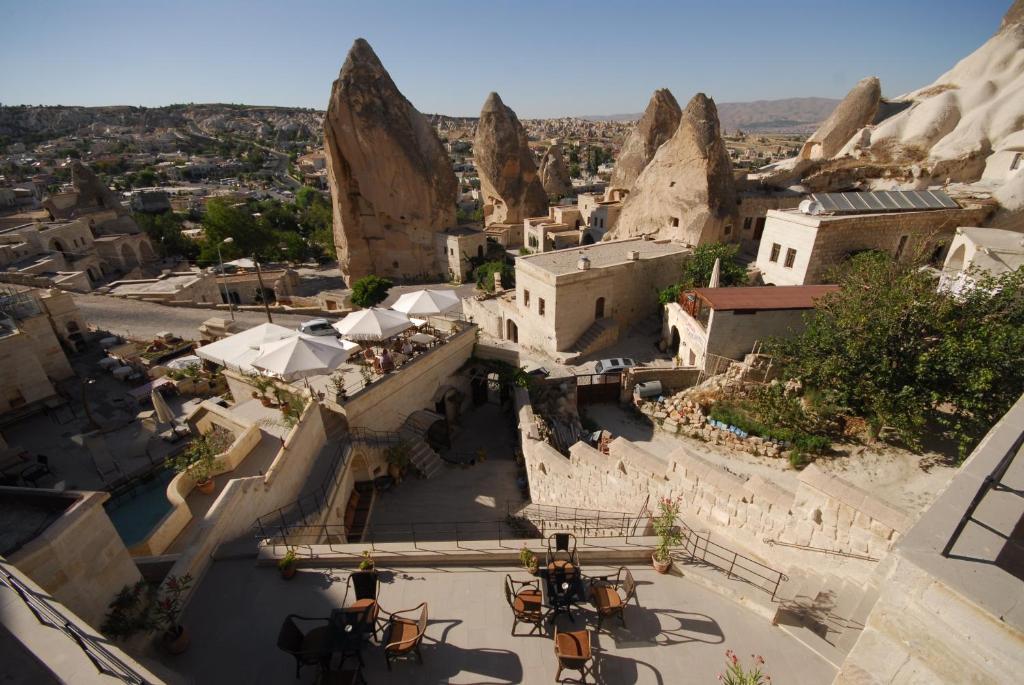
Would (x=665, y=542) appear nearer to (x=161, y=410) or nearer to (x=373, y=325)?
(x=373, y=325)

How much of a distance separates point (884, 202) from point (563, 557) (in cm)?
2241

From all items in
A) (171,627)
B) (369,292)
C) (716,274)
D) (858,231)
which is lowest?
(369,292)

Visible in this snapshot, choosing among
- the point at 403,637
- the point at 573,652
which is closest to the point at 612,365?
the point at 573,652

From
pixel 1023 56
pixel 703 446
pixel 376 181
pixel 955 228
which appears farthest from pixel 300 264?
pixel 1023 56

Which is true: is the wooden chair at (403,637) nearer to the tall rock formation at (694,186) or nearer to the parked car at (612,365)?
the parked car at (612,365)

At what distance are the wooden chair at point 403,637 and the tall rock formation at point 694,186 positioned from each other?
23152mm

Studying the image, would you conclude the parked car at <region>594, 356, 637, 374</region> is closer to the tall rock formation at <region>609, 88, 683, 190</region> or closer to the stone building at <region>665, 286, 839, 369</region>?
the stone building at <region>665, 286, 839, 369</region>

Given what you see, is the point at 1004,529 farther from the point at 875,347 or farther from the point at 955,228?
the point at 955,228

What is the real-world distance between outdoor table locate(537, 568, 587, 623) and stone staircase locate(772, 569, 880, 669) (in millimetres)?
2806

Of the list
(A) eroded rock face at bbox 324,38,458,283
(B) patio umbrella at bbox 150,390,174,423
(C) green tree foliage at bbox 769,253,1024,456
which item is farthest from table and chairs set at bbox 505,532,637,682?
(A) eroded rock face at bbox 324,38,458,283

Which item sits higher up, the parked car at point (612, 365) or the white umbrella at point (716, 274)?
the white umbrella at point (716, 274)

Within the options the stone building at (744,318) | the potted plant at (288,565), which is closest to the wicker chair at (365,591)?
the potted plant at (288,565)

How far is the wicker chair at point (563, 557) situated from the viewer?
603 centimetres

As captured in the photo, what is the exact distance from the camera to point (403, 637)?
17.7ft
